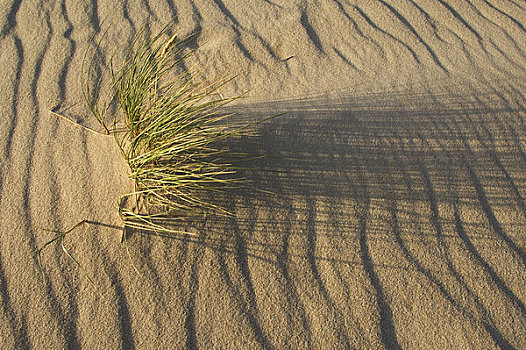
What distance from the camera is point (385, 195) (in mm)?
2211

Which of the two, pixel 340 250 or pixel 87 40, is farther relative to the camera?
pixel 87 40

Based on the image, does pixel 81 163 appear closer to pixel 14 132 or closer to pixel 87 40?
pixel 14 132

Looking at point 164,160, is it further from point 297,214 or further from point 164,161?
point 297,214

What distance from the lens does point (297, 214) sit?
2.09 m

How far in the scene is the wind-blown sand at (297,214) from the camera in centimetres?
178

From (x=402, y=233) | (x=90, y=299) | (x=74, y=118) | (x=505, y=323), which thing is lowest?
(x=505, y=323)

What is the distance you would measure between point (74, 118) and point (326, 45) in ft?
6.34

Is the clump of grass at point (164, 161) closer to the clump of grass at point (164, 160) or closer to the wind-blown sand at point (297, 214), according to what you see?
the clump of grass at point (164, 160)

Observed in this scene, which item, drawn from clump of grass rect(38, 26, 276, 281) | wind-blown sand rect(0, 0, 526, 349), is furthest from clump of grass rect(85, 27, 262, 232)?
wind-blown sand rect(0, 0, 526, 349)

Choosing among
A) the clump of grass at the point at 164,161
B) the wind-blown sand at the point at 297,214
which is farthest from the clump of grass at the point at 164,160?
the wind-blown sand at the point at 297,214

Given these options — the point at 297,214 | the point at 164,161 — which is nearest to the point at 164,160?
the point at 164,161

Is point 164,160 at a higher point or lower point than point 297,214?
higher

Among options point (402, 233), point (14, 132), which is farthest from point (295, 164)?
point (14, 132)

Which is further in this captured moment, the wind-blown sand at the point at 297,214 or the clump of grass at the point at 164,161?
the clump of grass at the point at 164,161
